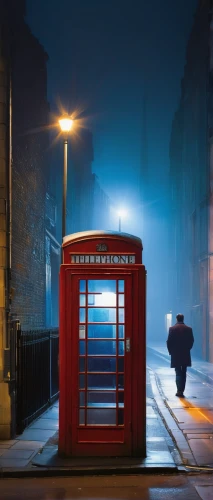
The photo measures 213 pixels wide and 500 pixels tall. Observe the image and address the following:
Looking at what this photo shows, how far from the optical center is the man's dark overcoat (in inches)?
638

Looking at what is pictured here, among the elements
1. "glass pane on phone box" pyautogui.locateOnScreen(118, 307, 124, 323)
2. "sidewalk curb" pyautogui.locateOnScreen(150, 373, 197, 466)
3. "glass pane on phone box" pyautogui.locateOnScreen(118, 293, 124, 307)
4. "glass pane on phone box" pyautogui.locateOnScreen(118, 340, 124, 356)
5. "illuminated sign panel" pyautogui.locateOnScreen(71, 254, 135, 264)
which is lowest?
"sidewalk curb" pyautogui.locateOnScreen(150, 373, 197, 466)

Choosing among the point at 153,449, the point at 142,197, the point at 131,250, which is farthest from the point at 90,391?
the point at 142,197

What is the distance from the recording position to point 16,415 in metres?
11.0

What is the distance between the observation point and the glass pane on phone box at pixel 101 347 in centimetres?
909

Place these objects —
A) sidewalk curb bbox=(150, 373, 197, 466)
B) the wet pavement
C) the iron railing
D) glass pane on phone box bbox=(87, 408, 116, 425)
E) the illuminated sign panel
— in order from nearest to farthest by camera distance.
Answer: the wet pavement → sidewalk curb bbox=(150, 373, 197, 466) → glass pane on phone box bbox=(87, 408, 116, 425) → the illuminated sign panel → the iron railing

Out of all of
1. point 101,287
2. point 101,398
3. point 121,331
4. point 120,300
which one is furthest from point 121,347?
point 101,287

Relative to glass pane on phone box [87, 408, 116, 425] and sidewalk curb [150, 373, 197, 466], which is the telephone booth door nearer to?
glass pane on phone box [87, 408, 116, 425]

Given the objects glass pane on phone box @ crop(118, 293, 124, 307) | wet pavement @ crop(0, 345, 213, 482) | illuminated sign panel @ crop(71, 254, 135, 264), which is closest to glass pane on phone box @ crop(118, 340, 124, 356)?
glass pane on phone box @ crop(118, 293, 124, 307)

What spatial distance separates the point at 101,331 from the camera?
910 cm

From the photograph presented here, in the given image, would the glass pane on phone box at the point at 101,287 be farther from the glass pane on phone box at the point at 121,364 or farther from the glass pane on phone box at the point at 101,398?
the glass pane on phone box at the point at 101,398

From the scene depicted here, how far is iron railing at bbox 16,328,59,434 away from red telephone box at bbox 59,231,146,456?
84.8 inches

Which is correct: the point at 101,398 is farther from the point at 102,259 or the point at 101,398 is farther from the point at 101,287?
the point at 102,259

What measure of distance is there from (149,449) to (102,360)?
1.62m

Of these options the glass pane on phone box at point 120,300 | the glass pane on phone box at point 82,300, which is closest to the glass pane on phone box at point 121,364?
the glass pane on phone box at point 120,300
